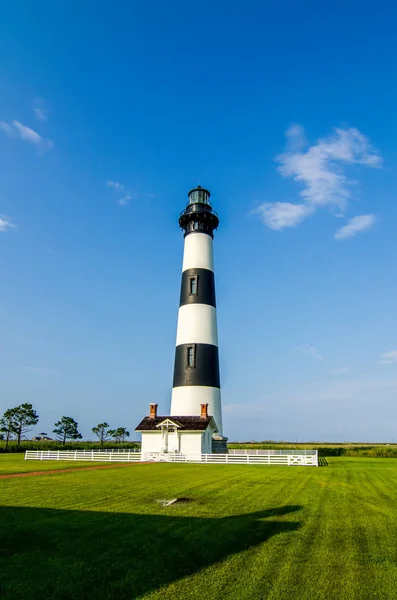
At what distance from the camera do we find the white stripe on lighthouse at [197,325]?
3994 centimetres

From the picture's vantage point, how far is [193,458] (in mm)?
36281

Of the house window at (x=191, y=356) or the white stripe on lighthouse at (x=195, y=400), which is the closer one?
the white stripe on lighthouse at (x=195, y=400)

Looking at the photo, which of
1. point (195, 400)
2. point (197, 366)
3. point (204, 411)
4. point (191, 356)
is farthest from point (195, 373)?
point (204, 411)

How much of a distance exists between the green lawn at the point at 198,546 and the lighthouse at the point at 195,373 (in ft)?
72.1

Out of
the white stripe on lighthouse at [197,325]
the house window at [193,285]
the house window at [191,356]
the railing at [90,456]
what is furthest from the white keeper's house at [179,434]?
the house window at [193,285]

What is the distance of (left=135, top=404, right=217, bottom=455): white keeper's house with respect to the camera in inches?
1448

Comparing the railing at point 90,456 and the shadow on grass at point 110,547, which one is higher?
the shadow on grass at point 110,547

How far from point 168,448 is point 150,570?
31251mm

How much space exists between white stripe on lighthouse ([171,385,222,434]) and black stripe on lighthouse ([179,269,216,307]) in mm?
7900

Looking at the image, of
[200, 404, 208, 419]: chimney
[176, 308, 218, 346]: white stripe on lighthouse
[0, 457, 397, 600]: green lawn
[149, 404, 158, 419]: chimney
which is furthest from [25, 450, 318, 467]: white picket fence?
[0, 457, 397, 600]: green lawn

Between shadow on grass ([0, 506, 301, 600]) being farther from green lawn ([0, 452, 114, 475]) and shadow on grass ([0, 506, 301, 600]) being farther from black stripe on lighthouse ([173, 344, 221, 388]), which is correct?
black stripe on lighthouse ([173, 344, 221, 388])

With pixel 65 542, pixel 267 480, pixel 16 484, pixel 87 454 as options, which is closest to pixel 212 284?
pixel 87 454

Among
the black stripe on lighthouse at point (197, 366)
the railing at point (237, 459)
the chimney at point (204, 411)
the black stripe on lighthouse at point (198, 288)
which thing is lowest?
the railing at point (237, 459)

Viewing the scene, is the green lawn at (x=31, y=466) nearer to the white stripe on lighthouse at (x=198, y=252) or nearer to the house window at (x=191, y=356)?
the house window at (x=191, y=356)
